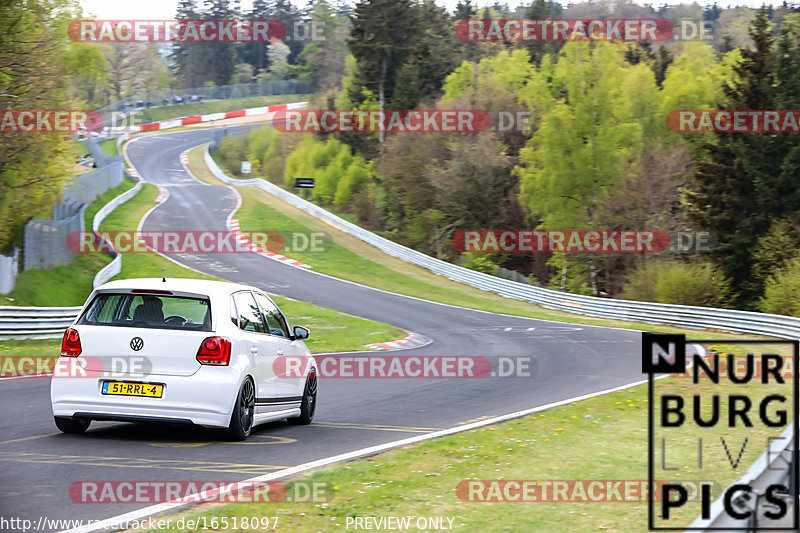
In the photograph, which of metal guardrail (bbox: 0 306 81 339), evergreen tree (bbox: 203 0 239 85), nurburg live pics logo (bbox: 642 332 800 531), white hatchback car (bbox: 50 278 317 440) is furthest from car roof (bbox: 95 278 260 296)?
evergreen tree (bbox: 203 0 239 85)

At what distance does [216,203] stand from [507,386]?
46369mm

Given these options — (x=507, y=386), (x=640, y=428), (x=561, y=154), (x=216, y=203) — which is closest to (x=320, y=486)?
(x=640, y=428)

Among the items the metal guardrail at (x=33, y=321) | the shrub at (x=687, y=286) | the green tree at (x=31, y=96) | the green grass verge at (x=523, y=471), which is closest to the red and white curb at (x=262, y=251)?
the green tree at (x=31, y=96)

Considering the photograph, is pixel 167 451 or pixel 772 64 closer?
pixel 167 451

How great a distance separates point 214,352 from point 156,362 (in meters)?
0.60

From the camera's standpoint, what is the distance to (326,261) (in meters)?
46.8

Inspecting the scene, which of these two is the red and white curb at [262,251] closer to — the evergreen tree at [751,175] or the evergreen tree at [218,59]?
the evergreen tree at [751,175]

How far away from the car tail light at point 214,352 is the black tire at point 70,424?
1612mm

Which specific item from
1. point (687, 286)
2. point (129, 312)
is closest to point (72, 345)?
point (129, 312)

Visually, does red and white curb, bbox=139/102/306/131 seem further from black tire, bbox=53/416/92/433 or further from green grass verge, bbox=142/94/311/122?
black tire, bbox=53/416/92/433

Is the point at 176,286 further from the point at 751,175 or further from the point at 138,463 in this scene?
the point at 751,175

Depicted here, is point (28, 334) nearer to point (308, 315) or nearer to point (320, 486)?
point (308, 315)

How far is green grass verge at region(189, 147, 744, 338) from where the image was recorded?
38113mm

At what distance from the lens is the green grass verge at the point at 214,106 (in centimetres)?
11694
